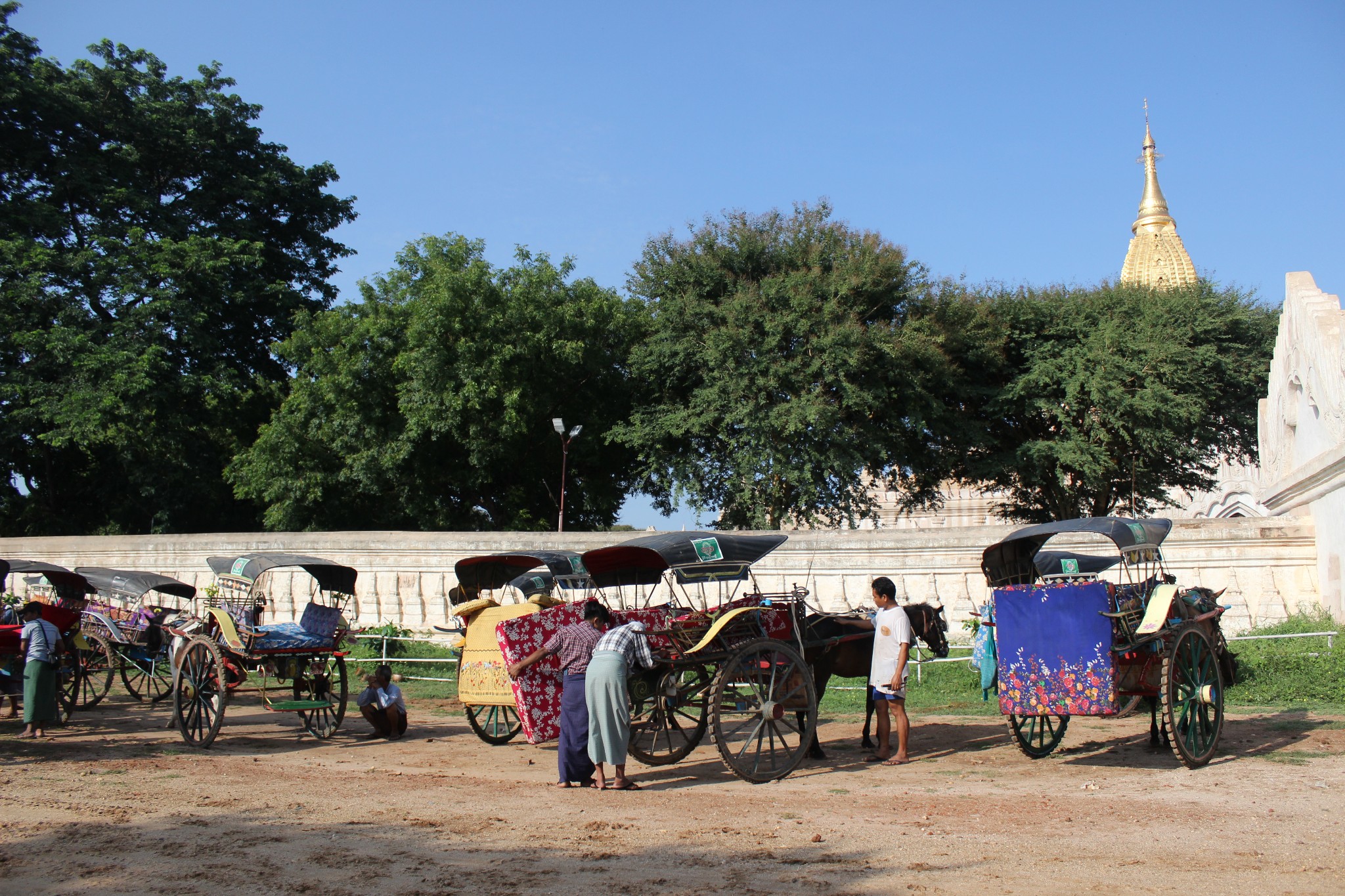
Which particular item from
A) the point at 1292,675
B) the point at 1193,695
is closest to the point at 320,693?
the point at 1193,695

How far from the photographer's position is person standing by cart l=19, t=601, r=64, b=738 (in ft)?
38.3

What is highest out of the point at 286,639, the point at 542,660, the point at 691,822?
the point at 286,639

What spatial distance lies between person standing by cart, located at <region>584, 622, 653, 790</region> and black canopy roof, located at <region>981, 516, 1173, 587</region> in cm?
377

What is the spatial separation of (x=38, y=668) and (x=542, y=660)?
6.22 m

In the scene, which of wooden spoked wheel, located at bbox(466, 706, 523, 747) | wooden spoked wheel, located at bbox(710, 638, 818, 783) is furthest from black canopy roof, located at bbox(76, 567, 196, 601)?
wooden spoked wheel, located at bbox(710, 638, 818, 783)

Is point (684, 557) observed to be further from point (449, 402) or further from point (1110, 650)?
point (449, 402)

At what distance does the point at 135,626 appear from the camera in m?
15.0

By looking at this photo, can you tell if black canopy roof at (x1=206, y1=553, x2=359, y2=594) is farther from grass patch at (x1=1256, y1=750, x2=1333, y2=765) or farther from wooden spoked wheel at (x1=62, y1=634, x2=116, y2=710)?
grass patch at (x1=1256, y1=750, x2=1333, y2=765)

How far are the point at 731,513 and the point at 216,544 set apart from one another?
42.3 ft

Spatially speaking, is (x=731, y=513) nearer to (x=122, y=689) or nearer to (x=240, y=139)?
(x=122, y=689)

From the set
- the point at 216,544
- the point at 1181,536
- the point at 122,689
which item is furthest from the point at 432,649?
the point at 1181,536

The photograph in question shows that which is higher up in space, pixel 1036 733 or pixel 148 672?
pixel 148 672

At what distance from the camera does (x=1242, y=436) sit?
30203 millimetres

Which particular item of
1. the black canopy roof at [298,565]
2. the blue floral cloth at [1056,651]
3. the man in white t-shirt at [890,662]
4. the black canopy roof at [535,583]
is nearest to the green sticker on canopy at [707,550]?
the man in white t-shirt at [890,662]
